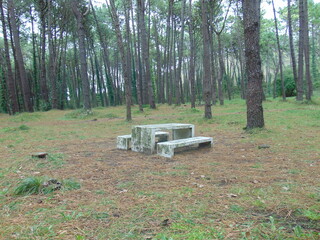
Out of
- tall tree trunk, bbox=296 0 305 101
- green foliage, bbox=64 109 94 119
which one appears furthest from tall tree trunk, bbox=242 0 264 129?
green foliage, bbox=64 109 94 119

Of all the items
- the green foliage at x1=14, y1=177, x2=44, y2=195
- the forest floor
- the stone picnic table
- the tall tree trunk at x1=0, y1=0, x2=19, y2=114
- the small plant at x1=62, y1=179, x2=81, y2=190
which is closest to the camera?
the forest floor

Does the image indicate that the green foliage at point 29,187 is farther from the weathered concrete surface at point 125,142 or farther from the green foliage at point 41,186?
the weathered concrete surface at point 125,142

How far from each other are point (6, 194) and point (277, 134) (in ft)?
17.7

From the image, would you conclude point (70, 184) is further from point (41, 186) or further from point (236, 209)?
point (236, 209)

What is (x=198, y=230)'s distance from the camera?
169 centimetres

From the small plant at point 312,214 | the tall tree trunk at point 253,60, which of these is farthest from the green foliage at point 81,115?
the small plant at point 312,214

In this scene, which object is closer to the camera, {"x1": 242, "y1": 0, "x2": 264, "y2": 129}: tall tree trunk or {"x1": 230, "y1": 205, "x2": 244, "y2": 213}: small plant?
{"x1": 230, "y1": 205, "x2": 244, "y2": 213}: small plant

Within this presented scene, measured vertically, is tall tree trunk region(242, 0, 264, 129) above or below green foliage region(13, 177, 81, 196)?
above

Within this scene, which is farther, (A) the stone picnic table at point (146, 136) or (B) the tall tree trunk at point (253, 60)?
(B) the tall tree trunk at point (253, 60)

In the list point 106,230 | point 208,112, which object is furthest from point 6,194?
point 208,112

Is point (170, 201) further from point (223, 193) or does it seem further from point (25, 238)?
point (25, 238)

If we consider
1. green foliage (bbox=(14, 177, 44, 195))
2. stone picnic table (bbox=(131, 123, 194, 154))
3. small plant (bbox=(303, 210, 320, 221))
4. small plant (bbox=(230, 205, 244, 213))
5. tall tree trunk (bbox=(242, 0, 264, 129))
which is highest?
tall tree trunk (bbox=(242, 0, 264, 129))

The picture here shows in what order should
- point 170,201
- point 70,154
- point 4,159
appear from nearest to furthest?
point 170,201
point 4,159
point 70,154

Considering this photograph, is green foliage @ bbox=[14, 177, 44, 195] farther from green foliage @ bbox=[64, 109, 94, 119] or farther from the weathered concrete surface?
green foliage @ bbox=[64, 109, 94, 119]
